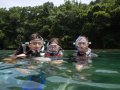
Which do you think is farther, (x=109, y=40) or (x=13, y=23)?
(x=13, y=23)

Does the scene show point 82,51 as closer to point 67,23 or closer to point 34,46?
point 34,46

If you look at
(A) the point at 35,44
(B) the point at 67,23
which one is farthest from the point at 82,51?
(B) the point at 67,23

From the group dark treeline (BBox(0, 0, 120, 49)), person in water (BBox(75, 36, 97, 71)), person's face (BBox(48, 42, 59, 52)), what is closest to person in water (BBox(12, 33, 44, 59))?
person's face (BBox(48, 42, 59, 52))

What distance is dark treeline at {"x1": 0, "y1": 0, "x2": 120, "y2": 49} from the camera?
36.7 m

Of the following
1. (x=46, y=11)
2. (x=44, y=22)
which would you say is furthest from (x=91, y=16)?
(x=46, y=11)

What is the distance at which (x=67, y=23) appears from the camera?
4497 cm

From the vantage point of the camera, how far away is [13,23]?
59.1 m

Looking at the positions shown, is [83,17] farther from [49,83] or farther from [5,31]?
[49,83]

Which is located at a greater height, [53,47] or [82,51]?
[53,47]

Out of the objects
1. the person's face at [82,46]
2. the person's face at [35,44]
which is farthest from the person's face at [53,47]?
the person's face at [82,46]

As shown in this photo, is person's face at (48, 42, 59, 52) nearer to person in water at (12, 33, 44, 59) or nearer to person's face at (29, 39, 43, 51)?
person in water at (12, 33, 44, 59)

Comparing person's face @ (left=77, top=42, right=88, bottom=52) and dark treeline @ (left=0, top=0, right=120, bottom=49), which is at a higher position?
dark treeline @ (left=0, top=0, right=120, bottom=49)

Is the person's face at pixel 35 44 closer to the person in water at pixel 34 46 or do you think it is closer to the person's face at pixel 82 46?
the person in water at pixel 34 46

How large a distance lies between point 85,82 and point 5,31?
181 feet
